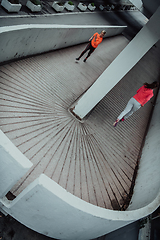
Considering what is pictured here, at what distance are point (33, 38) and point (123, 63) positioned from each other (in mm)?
3183

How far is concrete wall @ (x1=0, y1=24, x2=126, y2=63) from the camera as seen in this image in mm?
5793

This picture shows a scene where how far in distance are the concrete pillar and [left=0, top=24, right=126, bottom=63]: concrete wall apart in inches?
99.2

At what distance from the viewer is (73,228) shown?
4023 mm

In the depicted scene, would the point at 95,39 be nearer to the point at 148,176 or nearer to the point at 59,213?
the point at 148,176

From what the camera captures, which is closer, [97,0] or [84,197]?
[84,197]

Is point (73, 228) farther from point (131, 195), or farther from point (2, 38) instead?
point (2, 38)

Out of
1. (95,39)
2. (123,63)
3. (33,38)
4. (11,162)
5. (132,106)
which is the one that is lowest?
(11,162)

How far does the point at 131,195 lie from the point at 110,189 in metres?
0.69

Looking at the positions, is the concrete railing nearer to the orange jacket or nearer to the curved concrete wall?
the curved concrete wall

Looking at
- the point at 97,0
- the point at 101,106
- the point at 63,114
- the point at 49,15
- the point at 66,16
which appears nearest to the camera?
the point at 63,114

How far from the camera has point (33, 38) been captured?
277 inches

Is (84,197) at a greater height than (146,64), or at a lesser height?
lesser

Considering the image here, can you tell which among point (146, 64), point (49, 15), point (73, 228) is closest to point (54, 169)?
point (73, 228)

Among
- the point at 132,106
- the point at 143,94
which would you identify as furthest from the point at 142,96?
the point at 132,106
